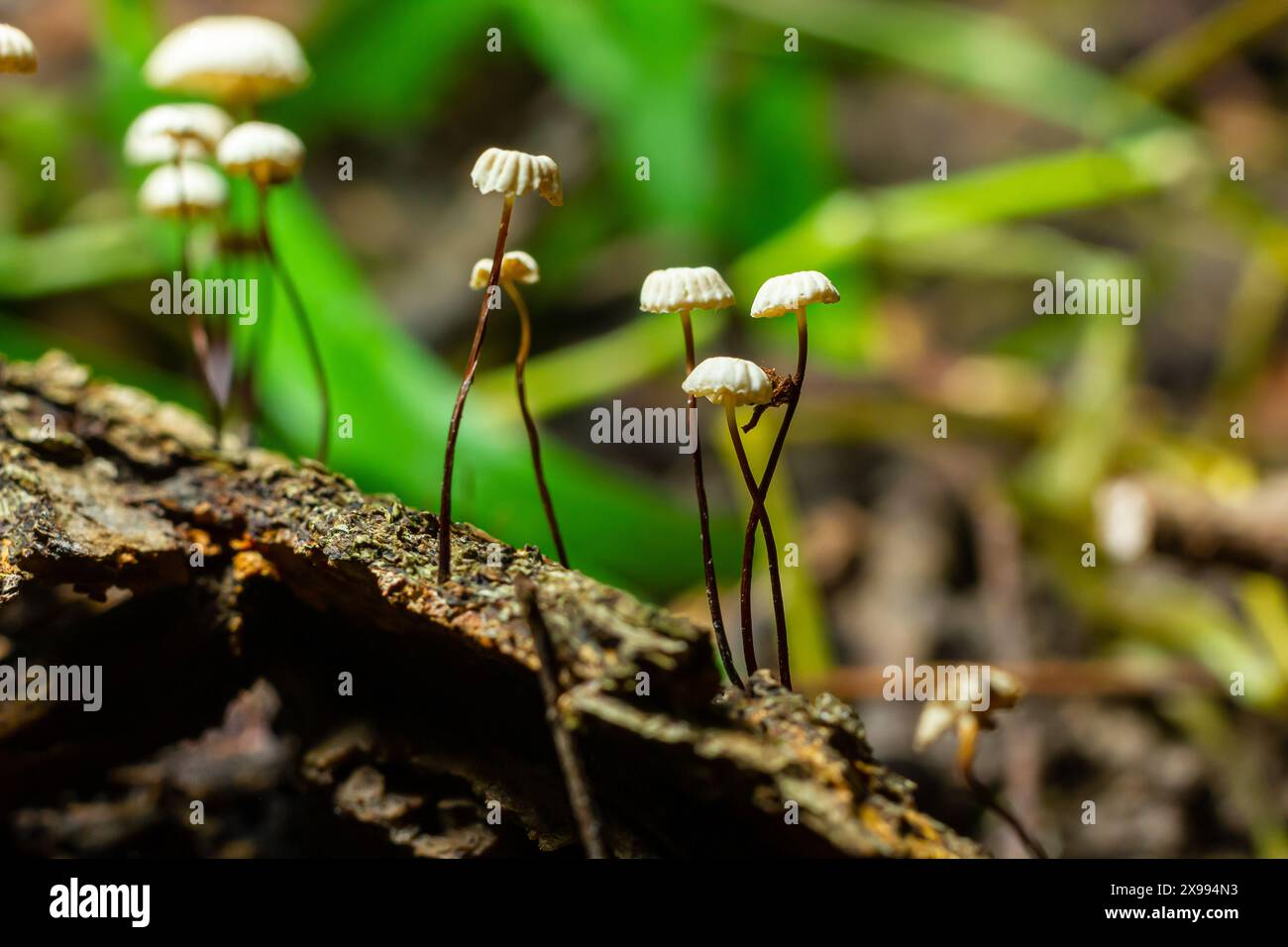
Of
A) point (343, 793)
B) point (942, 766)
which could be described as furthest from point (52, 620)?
point (942, 766)

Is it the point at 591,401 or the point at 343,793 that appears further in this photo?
the point at 591,401

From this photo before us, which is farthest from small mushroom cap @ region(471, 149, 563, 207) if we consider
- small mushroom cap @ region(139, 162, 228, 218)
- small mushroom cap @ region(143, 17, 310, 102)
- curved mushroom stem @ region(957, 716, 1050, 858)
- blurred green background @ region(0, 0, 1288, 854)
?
blurred green background @ region(0, 0, 1288, 854)

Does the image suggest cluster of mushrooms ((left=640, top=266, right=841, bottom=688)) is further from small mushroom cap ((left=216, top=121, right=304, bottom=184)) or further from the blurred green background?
the blurred green background

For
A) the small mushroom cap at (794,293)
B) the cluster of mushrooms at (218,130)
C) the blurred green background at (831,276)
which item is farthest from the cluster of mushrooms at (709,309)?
the blurred green background at (831,276)

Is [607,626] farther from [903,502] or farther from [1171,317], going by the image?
[1171,317]

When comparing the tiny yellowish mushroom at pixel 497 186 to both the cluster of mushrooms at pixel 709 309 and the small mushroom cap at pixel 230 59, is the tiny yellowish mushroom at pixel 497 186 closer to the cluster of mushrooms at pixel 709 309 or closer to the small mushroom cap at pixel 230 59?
the cluster of mushrooms at pixel 709 309
